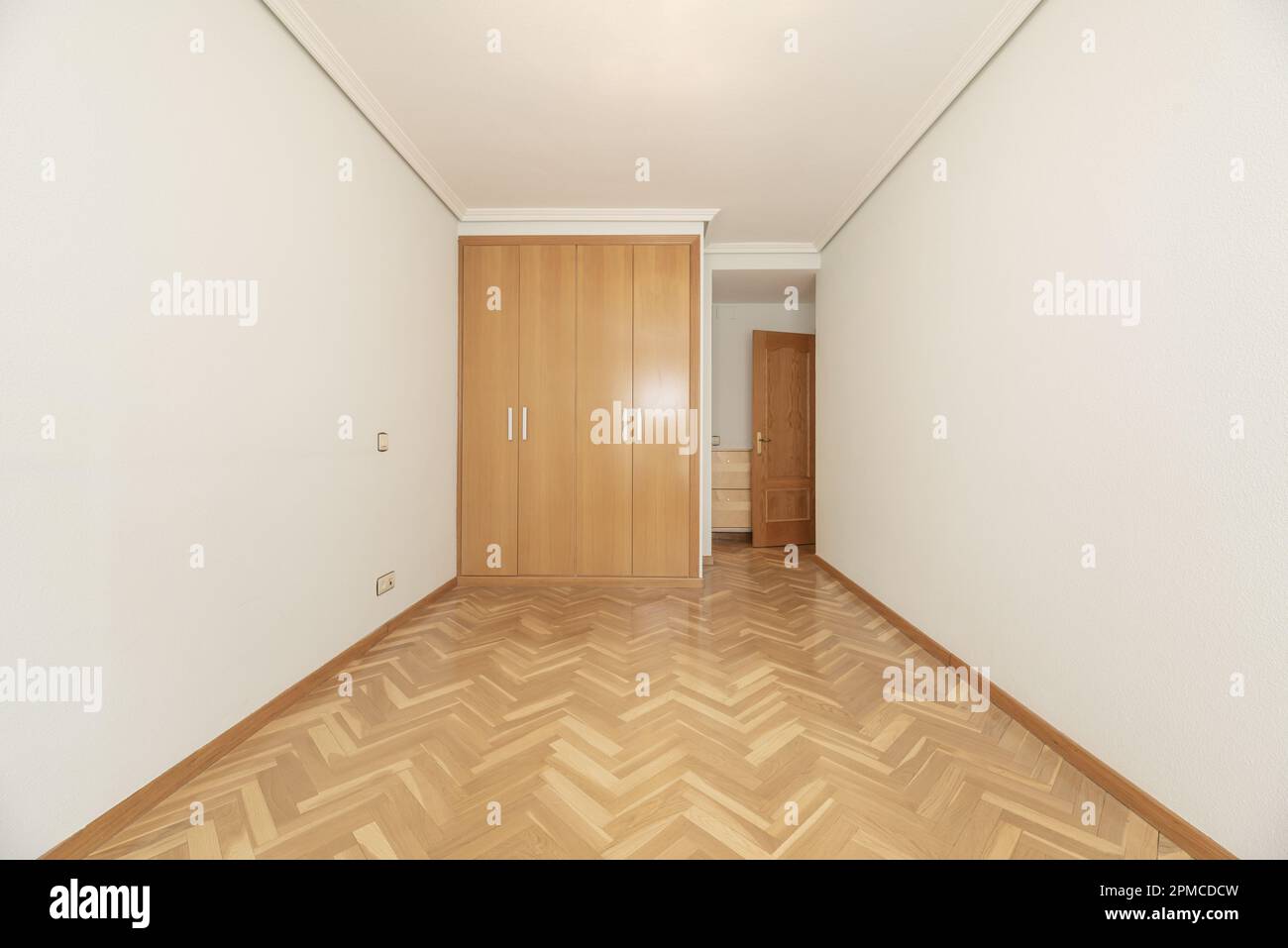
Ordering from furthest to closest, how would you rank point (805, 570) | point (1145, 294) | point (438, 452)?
point (805, 570) → point (438, 452) → point (1145, 294)

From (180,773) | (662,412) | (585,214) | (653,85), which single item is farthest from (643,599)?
(653,85)

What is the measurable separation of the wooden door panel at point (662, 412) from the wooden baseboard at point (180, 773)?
83.8 inches

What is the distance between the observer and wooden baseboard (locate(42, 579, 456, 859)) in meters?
1.27

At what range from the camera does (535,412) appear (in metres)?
3.87

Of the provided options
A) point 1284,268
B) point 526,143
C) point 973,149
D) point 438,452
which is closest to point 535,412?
point 438,452

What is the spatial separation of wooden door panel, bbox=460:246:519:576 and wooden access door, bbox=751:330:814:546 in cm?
260

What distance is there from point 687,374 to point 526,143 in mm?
1832

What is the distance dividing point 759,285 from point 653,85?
293 centimetres

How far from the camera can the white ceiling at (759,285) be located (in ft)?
15.5

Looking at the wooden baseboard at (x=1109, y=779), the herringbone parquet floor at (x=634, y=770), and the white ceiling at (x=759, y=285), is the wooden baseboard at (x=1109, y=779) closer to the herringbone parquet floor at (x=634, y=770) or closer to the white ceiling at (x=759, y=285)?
the herringbone parquet floor at (x=634, y=770)

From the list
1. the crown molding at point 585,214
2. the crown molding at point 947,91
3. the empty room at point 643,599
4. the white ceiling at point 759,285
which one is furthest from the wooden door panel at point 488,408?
the crown molding at point 947,91

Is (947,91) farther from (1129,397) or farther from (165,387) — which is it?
(165,387)
